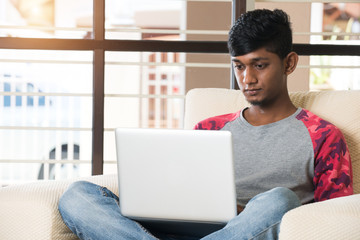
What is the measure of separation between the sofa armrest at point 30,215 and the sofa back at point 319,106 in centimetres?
67

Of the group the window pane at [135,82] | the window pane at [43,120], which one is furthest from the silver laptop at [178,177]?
the window pane at [135,82]

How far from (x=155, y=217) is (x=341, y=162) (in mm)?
604

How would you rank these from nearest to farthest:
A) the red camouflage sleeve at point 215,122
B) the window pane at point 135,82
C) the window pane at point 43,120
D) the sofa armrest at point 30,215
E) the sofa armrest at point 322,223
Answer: the sofa armrest at point 322,223
the sofa armrest at point 30,215
the red camouflage sleeve at point 215,122
the window pane at point 43,120
the window pane at point 135,82

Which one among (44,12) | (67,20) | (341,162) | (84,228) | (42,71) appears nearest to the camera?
(84,228)

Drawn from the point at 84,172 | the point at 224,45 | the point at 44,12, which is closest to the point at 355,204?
the point at 224,45

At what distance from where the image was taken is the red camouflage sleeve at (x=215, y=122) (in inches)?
78.4

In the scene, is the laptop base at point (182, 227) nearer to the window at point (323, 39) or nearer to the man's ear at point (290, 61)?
the man's ear at point (290, 61)

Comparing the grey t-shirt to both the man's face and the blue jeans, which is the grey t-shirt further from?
the blue jeans

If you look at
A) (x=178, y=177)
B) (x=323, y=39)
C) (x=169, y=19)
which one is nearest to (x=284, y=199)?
(x=178, y=177)

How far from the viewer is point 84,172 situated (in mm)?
4816

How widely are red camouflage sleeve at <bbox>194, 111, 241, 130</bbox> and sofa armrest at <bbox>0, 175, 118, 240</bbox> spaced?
580 millimetres

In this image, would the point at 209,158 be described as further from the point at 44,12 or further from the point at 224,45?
the point at 44,12

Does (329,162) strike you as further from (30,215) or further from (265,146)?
(30,215)

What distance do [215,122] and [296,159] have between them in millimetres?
338
